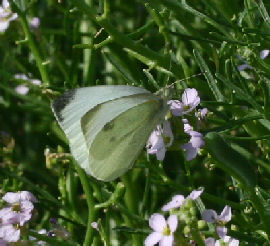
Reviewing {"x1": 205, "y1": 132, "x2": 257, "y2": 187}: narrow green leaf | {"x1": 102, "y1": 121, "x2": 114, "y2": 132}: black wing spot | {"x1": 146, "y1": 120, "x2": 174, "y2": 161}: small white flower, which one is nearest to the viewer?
{"x1": 205, "y1": 132, "x2": 257, "y2": 187}: narrow green leaf

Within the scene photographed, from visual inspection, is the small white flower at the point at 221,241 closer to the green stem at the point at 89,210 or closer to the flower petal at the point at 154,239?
the flower petal at the point at 154,239

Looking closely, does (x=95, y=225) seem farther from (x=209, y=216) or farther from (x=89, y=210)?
A: (x=209, y=216)

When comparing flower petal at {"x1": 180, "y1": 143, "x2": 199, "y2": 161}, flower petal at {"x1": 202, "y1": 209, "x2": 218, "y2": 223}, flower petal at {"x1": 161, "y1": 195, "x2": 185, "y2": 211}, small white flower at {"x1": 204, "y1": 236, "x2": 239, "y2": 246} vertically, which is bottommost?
small white flower at {"x1": 204, "y1": 236, "x2": 239, "y2": 246}

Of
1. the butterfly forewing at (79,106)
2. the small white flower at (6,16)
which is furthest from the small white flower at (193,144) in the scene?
the small white flower at (6,16)

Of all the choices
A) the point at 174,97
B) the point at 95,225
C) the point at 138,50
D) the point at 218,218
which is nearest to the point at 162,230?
the point at 218,218

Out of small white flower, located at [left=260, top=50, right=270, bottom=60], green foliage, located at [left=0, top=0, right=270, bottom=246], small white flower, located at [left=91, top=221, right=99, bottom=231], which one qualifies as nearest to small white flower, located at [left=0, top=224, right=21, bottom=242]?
green foliage, located at [left=0, top=0, right=270, bottom=246]

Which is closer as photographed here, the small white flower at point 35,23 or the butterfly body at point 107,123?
the butterfly body at point 107,123

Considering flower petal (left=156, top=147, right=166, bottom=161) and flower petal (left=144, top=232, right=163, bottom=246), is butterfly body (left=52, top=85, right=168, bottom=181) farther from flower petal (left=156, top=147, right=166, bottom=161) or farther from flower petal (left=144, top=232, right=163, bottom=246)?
flower petal (left=144, top=232, right=163, bottom=246)

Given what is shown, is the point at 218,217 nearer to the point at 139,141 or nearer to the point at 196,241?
the point at 196,241
